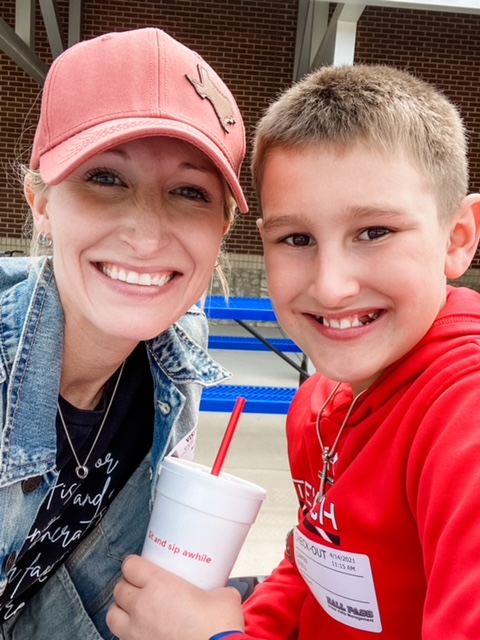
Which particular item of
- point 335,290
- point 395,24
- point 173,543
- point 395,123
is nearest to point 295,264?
point 335,290

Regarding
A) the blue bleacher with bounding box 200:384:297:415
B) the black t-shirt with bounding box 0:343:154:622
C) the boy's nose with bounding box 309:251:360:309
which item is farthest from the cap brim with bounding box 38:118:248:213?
the blue bleacher with bounding box 200:384:297:415

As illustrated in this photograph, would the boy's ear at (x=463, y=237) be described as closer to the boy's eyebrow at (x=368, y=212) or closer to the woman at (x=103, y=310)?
the boy's eyebrow at (x=368, y=212)

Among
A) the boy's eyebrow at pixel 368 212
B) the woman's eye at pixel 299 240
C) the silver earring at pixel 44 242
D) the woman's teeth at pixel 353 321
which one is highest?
the boy's eyebrow at pixel 368 212

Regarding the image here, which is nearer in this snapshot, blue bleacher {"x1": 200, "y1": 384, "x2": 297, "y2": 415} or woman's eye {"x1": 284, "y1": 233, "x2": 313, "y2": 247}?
woman's eye {"x1": 284, "y1": 233, "x2": 313, "y2": 247}

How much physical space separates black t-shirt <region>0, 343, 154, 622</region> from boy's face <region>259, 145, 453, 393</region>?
1.91 ft

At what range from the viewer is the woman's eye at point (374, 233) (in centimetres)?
95

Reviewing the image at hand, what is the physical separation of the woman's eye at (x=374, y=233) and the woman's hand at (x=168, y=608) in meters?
0.66

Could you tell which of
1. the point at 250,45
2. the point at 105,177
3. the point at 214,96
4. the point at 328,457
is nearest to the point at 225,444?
the point at 328,457

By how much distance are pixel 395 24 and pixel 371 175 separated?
8.50 metres

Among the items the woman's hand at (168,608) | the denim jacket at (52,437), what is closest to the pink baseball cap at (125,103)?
the denim jacket at (52,437)

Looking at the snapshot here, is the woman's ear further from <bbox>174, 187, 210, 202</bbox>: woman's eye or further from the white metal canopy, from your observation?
the white metal canopy

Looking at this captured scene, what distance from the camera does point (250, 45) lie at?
8.23 metres

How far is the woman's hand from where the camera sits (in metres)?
0.95

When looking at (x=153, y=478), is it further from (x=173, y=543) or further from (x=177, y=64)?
(x=177, y=64)
